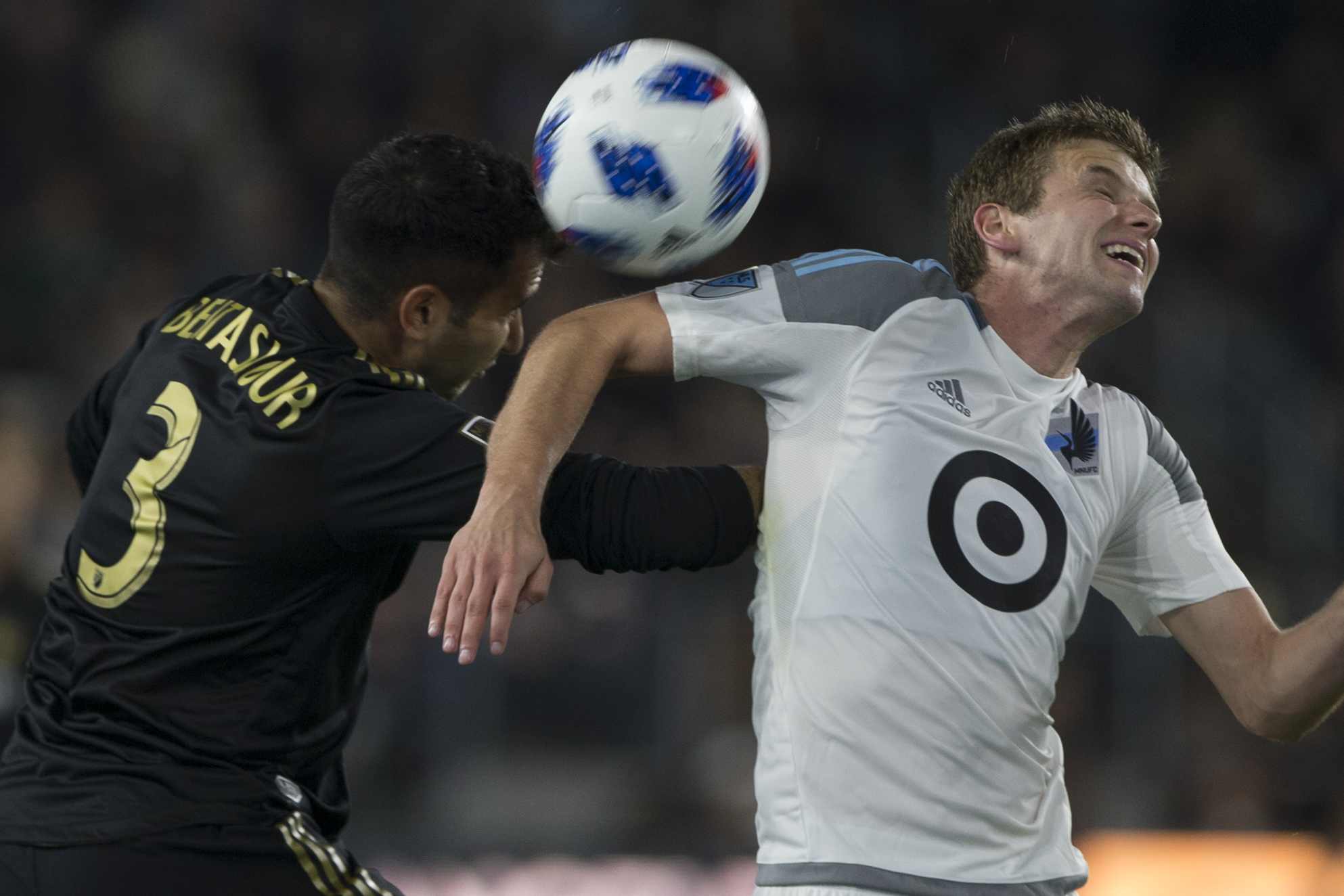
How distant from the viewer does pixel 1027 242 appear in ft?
9.27

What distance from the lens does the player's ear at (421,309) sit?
112 inches

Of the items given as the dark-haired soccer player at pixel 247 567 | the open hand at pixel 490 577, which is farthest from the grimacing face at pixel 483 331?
the open hand at pixel 490 577

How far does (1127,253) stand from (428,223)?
1.41 m

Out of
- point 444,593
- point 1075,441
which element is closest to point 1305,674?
point 1075,441

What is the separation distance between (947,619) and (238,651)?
1303 millimetres

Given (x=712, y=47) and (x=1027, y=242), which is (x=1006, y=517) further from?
(x=712, y=47)

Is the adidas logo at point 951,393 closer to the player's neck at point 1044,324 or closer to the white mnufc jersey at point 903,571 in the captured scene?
the white mnufc jersey at point 903,571

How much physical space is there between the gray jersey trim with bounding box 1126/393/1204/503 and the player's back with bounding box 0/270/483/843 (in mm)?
1415

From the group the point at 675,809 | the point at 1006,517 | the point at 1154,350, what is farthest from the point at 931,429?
the point at 1154,350

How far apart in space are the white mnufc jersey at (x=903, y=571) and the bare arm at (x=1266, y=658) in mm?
351

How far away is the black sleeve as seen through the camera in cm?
301

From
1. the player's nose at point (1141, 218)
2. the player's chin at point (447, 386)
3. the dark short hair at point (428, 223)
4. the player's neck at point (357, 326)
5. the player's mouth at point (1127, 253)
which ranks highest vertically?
the player's nose at point (1141, 218)

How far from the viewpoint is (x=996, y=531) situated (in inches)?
102

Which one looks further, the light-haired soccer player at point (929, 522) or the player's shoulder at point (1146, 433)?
the player's shoulder at point (1146, 433)
